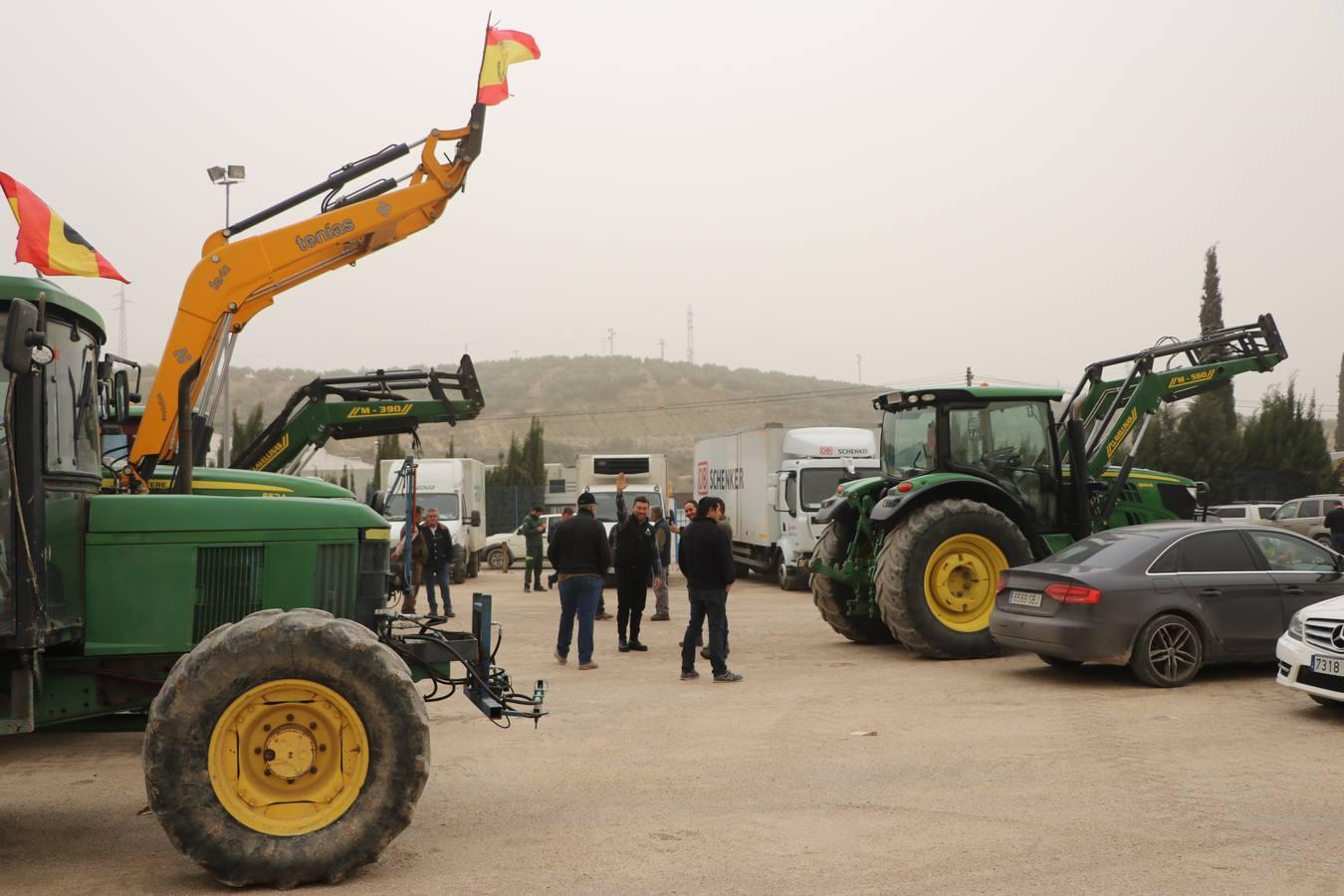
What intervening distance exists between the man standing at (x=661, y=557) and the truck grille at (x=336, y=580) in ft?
37.6

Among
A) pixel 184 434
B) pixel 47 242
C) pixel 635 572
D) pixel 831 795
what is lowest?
pixel 831 795

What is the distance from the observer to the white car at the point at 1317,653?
9203 mm

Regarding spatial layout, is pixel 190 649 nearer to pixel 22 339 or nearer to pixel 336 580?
pixel 336 580

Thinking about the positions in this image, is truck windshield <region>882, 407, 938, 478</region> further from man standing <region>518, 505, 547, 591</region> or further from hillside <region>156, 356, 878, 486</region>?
hillside <region>156, 356, 878, 486</region>

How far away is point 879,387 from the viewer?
141m

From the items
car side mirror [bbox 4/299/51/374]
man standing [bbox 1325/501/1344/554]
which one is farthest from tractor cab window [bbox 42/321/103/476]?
man standing [bbox 1325/501/1344/554]

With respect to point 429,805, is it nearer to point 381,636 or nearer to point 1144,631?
point 381,636

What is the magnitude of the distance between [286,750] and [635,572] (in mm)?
9466

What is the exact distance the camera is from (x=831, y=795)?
7.52 meters

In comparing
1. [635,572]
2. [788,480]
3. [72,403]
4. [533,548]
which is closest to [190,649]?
[72,403]

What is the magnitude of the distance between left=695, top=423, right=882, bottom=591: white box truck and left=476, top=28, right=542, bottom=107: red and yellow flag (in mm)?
11598

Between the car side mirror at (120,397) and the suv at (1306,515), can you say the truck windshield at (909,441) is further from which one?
the suv at (1306,515)

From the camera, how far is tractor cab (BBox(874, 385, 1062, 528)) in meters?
14.5

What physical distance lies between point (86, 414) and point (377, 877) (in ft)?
9.02
